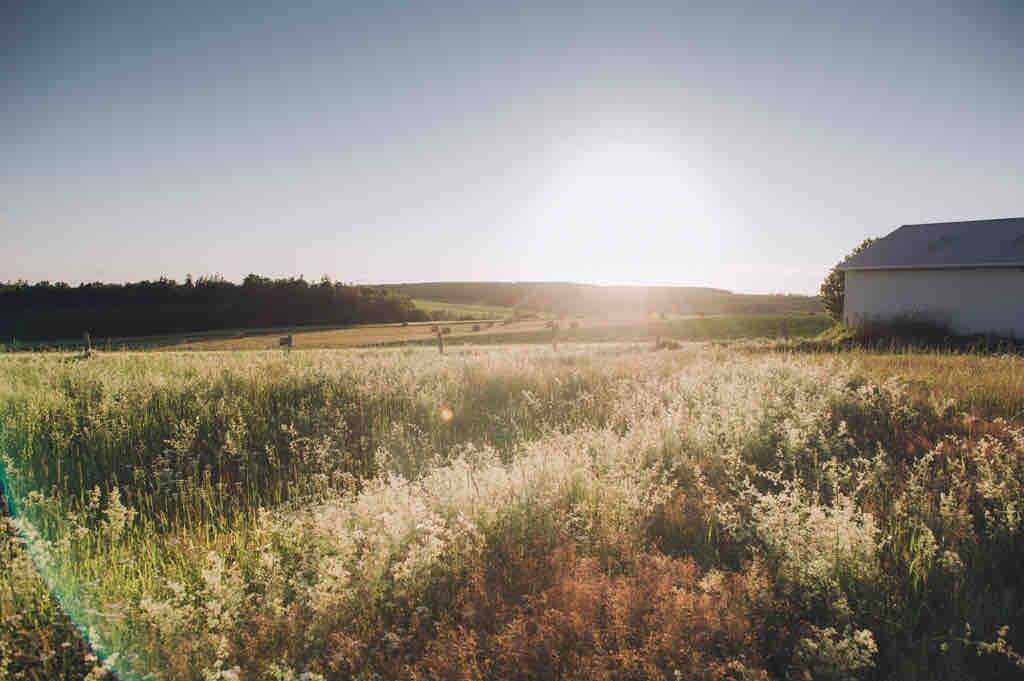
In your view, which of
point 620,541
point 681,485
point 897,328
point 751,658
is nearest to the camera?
point 751,658

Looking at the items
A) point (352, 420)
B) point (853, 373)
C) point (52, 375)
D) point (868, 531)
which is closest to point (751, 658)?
point (868, 531)

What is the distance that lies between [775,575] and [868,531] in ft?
2.84

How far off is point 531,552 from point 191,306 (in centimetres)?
5861

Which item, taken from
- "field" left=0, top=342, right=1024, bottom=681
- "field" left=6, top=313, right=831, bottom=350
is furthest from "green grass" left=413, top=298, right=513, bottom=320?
"field" left=0, top=342, right=1024, bottom=681

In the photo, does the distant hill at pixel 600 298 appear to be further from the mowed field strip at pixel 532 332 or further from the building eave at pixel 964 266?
the building eave at pixel 964 266

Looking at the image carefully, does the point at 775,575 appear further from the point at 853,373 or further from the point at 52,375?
the point at 52,375

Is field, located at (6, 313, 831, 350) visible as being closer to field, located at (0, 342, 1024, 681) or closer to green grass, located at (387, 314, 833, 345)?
green grass, located at (387, 314, 833, 345)

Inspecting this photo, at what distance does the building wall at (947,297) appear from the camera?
24.0 m

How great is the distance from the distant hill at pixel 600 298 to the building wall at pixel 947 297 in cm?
4077

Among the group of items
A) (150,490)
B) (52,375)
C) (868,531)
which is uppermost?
(52,375)

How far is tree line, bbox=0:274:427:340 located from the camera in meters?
46.5

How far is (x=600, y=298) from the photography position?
3664 inches

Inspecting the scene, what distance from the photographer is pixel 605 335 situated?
40906mm

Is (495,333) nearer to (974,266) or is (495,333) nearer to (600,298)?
(974,266)
